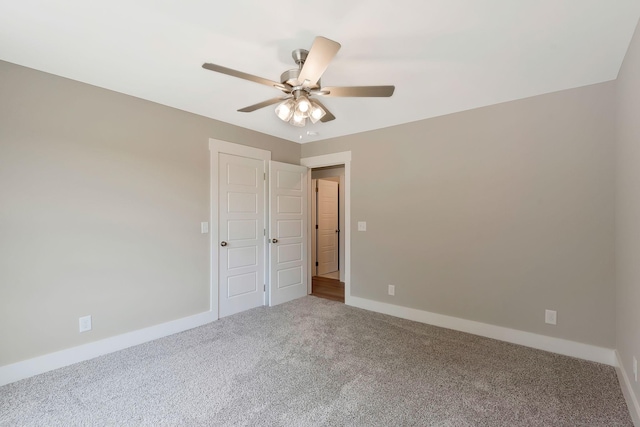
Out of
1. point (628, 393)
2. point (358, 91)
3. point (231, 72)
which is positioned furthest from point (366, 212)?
point (628, 393)

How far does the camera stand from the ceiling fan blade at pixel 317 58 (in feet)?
4.74

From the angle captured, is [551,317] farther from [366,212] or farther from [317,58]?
[317,58]

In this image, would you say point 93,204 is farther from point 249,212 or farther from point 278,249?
point 278,249

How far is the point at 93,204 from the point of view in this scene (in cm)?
252

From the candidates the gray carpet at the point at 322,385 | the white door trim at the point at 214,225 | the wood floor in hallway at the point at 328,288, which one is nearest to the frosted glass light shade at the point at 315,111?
the white door trim at the point at 214,225

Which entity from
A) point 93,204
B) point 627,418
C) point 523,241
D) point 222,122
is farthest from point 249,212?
point 627,418

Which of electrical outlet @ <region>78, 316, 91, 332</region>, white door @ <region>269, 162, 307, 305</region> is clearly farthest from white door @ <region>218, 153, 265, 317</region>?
electrical outlet @ <region>78, 316, 91, 332</region>

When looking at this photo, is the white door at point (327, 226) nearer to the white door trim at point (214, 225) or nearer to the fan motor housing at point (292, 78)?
the white door trim at point (214, 225)

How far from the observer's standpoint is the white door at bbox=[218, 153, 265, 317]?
3.49 meters

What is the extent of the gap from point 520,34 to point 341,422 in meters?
2.66

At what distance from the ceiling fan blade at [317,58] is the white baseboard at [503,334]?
2.85m

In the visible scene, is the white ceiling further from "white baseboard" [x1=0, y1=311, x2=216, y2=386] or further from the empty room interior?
"white baseboard" [x1=0, y1=311, x2=216, y2=386]

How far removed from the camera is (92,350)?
2.50 m

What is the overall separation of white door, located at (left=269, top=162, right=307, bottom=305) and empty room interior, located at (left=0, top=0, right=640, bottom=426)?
0.39 metres
